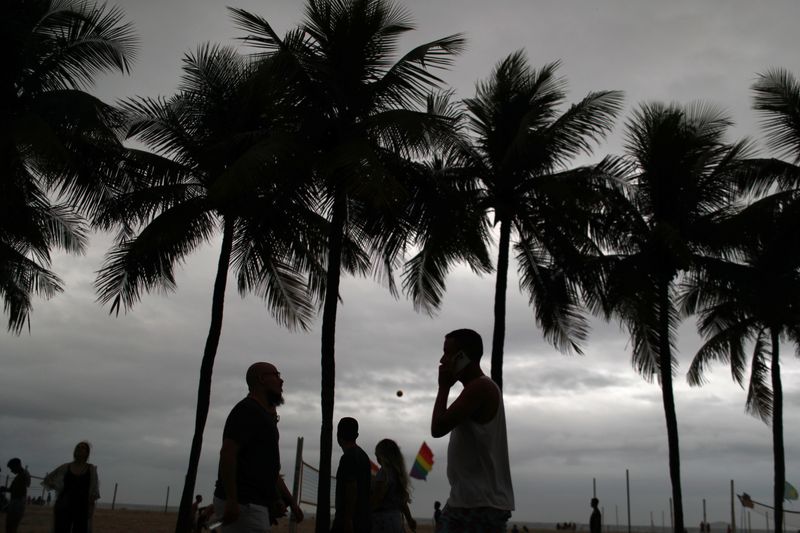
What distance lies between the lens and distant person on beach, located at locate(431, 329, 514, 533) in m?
4.85

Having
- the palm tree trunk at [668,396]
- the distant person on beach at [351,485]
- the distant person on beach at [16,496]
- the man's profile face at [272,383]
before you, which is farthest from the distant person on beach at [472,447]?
the palm tree trunk at [668,396]

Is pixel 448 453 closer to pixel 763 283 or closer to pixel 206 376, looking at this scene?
pixel 206 376

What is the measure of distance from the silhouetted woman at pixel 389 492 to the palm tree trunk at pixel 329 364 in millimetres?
5930

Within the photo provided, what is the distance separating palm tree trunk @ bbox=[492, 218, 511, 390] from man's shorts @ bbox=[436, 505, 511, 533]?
1366 cm

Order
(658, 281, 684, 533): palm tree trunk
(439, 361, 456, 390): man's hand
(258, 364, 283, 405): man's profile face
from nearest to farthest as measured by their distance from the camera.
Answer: (439, 361, 456, 390): man's hand
(258, 364, 283, 405): man's profile face
(658, 281, 684, 533): palm tree trunk

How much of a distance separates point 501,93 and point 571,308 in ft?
18.6

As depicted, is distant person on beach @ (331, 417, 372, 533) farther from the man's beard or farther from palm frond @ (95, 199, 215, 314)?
palm frond @ (95, 199, 215, 314)

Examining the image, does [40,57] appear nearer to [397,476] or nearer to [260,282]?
[260,282]

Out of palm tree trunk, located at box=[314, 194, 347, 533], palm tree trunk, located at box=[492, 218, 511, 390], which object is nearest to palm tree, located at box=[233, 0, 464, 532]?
palm tree trunk, located at box=[314, 194, 347, 533]

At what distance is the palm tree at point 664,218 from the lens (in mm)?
22469

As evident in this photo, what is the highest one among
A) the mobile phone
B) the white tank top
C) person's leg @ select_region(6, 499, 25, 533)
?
the mobile phone

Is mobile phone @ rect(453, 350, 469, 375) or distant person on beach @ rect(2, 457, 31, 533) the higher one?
mobile phone @ rect(453, 350, 469, 375)

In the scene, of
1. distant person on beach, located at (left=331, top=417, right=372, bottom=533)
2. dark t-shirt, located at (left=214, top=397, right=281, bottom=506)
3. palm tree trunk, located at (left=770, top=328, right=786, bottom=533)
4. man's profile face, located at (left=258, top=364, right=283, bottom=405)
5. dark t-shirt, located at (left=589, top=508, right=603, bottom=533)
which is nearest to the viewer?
dark t-shirt, located at (left=214, top=397, right=281, bottom=506)

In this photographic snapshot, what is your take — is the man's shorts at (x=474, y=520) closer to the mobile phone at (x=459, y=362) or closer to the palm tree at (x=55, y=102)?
the mobile phone at (x=459, y=362)
